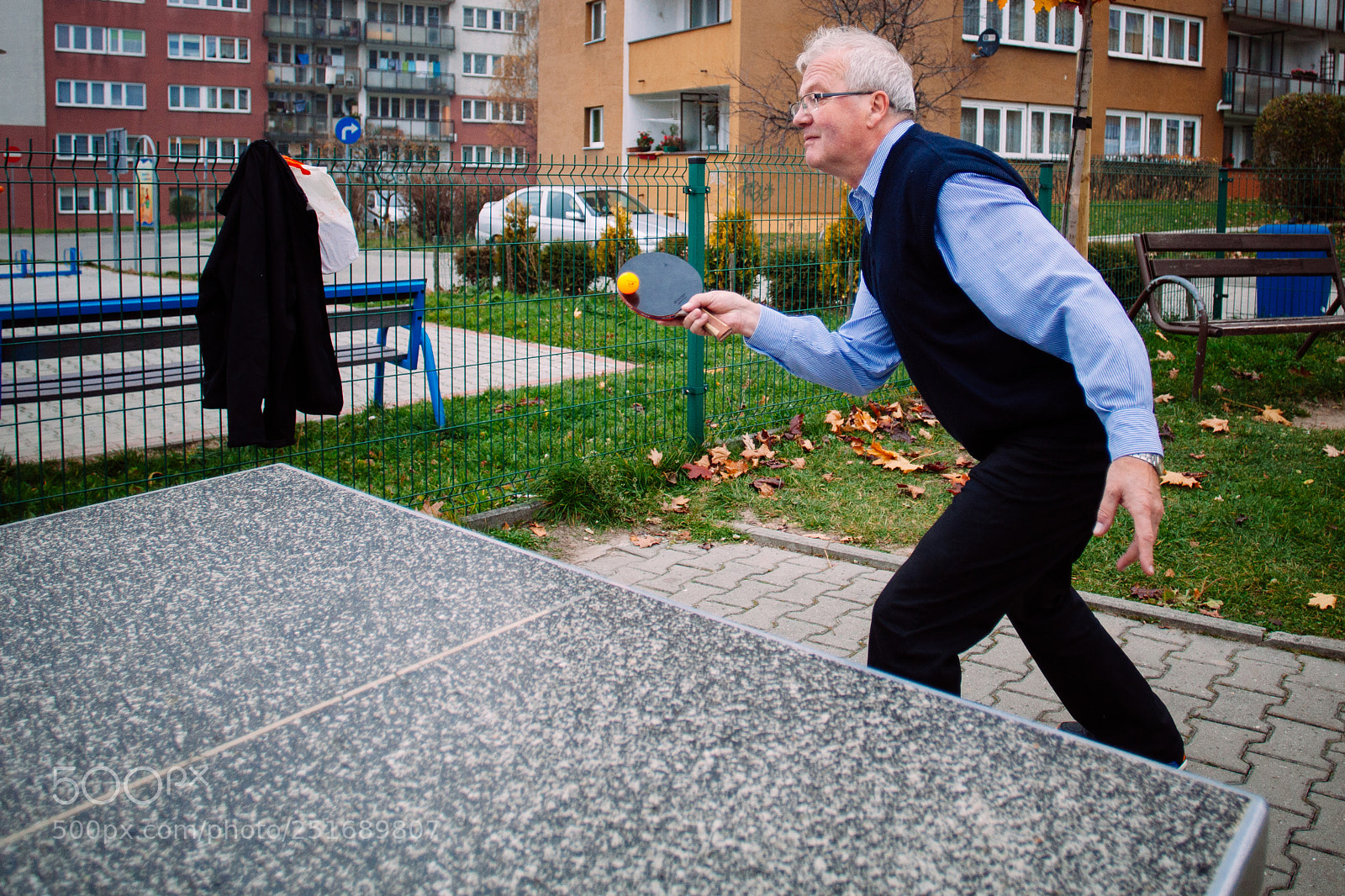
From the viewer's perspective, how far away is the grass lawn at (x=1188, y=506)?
4590 mm

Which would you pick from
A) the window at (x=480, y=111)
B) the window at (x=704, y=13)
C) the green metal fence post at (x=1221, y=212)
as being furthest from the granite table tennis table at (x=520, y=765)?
the window at (x=480, y=111)

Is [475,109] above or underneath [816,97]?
above

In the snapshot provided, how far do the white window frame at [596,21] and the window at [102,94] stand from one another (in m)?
33.5

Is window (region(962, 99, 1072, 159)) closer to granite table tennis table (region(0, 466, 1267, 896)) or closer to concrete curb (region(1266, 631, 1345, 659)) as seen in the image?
concrete curb (region(1266, 631, 1345, 659))

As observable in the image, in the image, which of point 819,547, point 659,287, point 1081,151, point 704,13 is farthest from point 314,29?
point 659,287

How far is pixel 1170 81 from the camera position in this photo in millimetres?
34906

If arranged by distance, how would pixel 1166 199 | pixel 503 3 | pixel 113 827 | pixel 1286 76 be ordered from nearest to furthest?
pixel 113 827 → pixel 1166 199 → pixel 1286 76 → pixel 503 3

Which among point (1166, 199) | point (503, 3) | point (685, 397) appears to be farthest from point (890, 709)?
point (503, 3)

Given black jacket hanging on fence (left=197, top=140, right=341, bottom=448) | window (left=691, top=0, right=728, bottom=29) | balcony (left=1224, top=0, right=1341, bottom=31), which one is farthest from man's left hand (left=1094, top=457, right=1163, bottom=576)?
balcony (left=1224, top=0, right=1341, bottom=31)

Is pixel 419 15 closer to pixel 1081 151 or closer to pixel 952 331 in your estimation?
pixel 1081 151

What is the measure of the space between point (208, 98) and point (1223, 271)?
5961 cm

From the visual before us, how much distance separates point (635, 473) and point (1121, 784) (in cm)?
502

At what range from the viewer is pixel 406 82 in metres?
63.6

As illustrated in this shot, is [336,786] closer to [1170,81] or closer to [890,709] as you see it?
[890,709]
